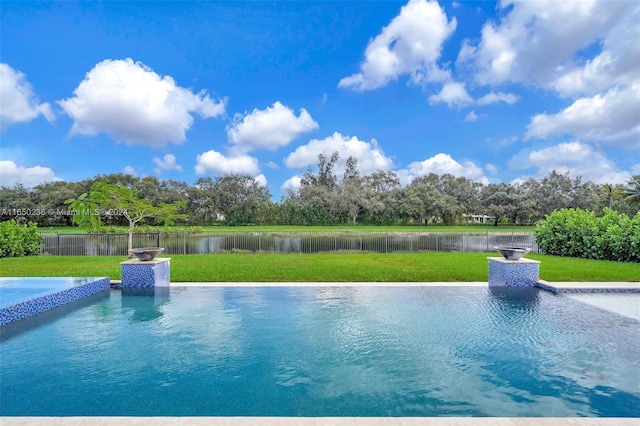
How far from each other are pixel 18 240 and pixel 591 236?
68.9ft

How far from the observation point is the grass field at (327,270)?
880 cm

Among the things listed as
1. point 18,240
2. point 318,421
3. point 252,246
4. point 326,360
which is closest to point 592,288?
point 326,360

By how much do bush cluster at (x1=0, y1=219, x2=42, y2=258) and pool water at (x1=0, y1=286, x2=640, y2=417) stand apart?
1020 cm

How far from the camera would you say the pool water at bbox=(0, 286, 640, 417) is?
3.10 m

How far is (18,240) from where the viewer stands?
13.9m

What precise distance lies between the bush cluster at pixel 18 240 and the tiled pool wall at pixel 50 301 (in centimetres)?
904

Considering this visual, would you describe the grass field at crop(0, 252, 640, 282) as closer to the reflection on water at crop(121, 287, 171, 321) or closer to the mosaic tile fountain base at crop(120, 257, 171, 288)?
the mosaic tile fountain base at crop(120, 257, 171, 288)

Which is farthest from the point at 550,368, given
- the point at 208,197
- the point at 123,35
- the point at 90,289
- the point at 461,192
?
the point at 461,192

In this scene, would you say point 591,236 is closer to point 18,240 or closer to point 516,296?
point 516,296

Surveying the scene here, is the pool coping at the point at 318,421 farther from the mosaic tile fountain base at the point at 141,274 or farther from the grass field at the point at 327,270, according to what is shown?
the grass field at the point at 327,270

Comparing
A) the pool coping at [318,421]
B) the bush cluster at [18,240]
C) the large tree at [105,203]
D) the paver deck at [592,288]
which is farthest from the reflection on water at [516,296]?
the bush cluster at [18,240]

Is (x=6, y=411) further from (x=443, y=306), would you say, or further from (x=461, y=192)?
(x=461, y=192)

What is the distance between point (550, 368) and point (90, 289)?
7.98 m

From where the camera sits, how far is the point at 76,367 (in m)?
3.90
